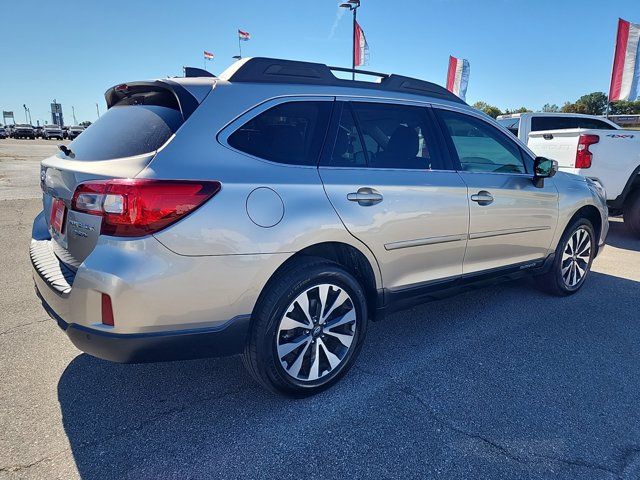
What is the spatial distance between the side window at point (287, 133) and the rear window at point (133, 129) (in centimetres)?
35

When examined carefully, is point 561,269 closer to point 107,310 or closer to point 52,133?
point 107,310

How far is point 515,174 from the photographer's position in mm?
3750

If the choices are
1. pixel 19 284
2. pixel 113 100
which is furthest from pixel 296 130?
pixel 19 284

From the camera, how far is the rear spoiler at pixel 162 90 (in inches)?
90.4

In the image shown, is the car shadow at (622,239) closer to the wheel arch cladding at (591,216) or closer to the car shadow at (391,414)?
the wheel arch cladding at (591,216)

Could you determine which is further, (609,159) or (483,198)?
(609,159)

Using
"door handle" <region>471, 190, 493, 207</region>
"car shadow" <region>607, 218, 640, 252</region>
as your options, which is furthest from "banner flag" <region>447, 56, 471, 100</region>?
"door handle" <region>471, 190, 493, 207</region>

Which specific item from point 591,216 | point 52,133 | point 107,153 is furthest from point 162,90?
point 52,133

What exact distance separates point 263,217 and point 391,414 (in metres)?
1.32

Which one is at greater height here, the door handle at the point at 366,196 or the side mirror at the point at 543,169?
the side mirror at the point at 543,169

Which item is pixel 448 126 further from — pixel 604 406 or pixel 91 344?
pixel 91 344

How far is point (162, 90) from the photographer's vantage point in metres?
2.49

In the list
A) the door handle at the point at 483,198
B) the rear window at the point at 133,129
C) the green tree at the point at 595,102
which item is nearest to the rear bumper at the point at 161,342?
the rear window at the point at 133,129

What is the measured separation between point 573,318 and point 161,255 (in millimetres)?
3596
